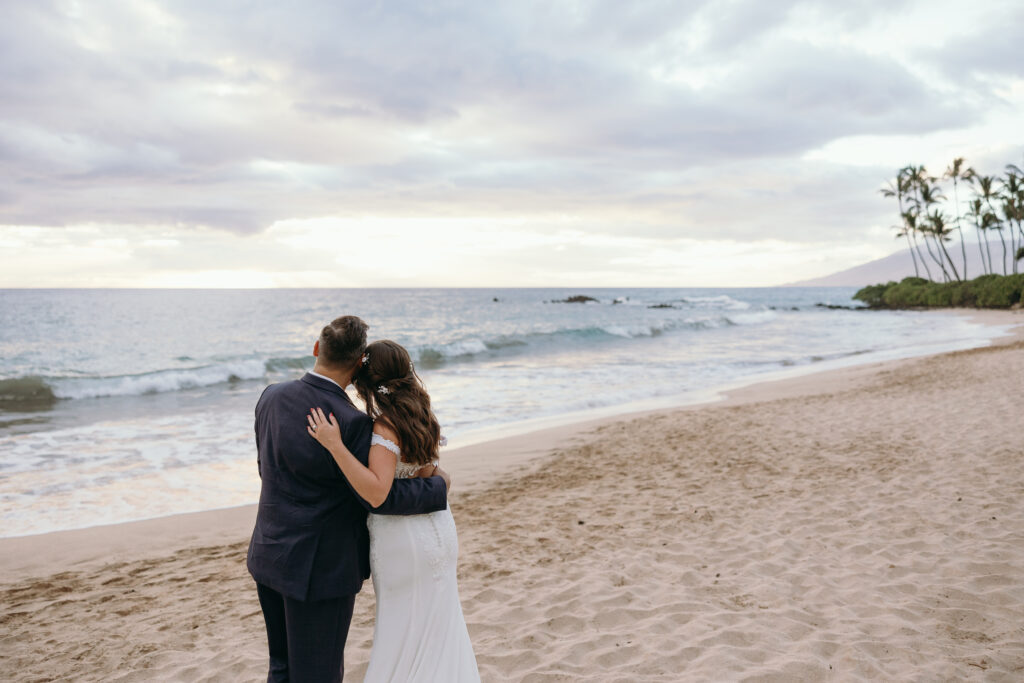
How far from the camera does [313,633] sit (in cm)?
244

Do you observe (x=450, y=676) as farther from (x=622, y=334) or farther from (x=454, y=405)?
(x=622, y=334)

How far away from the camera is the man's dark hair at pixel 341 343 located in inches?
96.3

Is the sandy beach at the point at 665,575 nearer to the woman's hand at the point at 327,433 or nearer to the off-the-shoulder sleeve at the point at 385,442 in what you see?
the off-the-shoulder sleeve at the point at 385,442

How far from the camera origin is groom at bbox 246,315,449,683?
234 centimetres

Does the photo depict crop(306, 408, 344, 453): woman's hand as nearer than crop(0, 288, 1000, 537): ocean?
Yes

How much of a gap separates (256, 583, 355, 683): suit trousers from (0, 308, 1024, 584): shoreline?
420 cm

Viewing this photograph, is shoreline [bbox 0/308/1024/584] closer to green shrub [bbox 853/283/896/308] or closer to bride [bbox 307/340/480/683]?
bride [bbox 307/340/480/683]

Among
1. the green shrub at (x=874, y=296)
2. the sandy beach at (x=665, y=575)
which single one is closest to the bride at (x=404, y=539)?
the sandy beach at (x=665, y=575)

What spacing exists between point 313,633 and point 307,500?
541mm

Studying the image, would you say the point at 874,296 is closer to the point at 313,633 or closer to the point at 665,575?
the point at 665,575

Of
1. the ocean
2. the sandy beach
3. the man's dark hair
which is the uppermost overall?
the man's dark hair

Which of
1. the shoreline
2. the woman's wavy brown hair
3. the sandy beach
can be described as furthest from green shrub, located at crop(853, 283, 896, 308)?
the woman's wavy brown hair

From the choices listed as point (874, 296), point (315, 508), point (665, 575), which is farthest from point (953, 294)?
point (315, 508)

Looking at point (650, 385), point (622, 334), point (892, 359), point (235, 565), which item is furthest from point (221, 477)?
point (622, 334)
